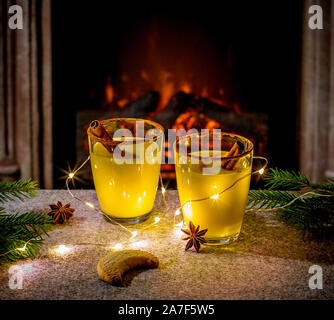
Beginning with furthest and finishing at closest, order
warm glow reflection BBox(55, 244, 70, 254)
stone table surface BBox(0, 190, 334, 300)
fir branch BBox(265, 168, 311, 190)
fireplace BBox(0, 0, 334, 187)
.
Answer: fireplace BBox(0, 0, 334, 187) < fir branch BBox(265, 168, 311, 190) < warm glow reflection BBox(55, 244, 70, 254) < stone table surface BBox(0, 190, 334, 300)

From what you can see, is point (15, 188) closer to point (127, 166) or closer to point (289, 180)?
point (127, 166)

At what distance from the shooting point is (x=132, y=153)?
718mm

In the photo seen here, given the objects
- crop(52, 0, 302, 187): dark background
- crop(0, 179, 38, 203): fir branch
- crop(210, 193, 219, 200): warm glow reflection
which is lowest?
crop(0, 179, 38, 203): fir branch

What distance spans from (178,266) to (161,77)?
62.9 inches

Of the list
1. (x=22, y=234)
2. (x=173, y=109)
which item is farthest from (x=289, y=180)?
(x=173, y=109)

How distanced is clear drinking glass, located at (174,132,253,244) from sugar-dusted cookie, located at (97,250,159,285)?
0.11m

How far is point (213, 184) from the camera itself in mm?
659

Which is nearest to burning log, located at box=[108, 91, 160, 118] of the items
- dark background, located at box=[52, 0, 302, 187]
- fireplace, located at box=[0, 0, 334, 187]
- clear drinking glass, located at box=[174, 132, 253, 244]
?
fireplace, located at box=[0, 0, 334, 187]

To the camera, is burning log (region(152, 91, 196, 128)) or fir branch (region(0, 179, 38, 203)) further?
burning log (region(152, 91, 196, 128))

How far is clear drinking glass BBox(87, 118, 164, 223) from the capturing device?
72 centimetres

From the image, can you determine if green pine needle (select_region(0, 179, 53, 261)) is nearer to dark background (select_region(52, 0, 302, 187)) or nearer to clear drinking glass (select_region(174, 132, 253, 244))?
clear drinking glass (select_region(174, 132, 253, 244))

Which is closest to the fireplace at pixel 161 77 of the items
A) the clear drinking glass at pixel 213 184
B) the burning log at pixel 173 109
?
the burning log at pixel 173 109

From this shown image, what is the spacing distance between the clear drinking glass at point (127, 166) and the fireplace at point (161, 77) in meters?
1.23
